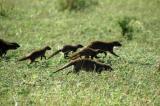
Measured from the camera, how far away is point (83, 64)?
29.4ft

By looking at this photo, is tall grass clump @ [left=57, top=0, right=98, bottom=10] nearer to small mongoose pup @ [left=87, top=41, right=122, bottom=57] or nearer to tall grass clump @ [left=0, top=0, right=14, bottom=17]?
tall grass clump @ [left=0, top=0, right=14, bottom=17]

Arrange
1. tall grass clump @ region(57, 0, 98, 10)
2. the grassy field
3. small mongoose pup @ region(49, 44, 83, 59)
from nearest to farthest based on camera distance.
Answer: the grassy field → small mongoose pup @ region(49, 44, 83, 59) → tall grass clump @ region(57, 0, 98, 10)

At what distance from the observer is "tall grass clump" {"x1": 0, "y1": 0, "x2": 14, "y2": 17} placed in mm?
15477

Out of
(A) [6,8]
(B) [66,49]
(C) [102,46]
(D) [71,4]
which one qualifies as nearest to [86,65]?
(B) [66,49]

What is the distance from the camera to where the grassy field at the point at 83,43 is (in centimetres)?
756

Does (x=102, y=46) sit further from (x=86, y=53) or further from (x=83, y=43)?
(x=83, y=43)

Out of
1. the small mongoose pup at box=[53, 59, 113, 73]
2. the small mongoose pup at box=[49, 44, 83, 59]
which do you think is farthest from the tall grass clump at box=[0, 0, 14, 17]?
the small mongoose pup at box=[53, 59, 113, 73]

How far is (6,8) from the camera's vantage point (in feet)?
51.9

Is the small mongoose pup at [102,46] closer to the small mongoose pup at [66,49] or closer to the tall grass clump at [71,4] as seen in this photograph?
the small mongoose pup at [66,49]

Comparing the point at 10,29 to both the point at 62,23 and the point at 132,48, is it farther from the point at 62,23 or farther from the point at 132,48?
the point at 132,48

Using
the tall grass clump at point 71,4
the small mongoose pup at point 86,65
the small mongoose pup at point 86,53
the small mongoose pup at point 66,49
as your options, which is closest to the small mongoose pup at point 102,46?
the small mongoose pup at point 66,49

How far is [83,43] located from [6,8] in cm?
425

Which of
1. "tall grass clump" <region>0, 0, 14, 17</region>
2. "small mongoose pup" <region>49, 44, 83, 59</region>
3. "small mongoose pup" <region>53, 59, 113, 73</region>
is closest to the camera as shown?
"small mongoose pup" <region>53, 59, 113, 73</region>

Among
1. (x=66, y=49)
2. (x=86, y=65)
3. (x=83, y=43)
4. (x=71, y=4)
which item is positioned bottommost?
(x=83, y=43)
